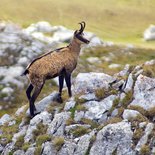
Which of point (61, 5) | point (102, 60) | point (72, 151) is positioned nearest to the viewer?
point (72, 151)

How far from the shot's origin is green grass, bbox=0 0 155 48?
122 m

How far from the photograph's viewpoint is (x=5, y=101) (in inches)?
1599

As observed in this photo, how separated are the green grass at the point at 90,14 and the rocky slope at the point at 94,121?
8739 centimetres

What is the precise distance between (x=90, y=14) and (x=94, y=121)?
381ft

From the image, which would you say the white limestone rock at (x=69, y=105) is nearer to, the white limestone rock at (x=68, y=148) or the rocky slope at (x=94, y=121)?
the rocky slope at (x=94, y=121)

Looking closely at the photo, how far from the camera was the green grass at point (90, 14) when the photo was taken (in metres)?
122

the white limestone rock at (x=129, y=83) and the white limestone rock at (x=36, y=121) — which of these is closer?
the white limestone rock at (x=129, y=83)

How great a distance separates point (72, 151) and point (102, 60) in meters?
34.6

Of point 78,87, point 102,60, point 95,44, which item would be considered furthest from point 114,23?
point 78,87

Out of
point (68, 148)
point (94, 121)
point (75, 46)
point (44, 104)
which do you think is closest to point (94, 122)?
point (94, 121)

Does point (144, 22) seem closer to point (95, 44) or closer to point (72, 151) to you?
point (95, 44)

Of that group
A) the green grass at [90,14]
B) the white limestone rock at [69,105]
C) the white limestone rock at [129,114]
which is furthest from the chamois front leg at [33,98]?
the green grass at [90,14]

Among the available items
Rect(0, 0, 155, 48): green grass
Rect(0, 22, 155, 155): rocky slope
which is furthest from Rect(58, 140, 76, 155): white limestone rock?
Rect(0, 0, 155, 48): green grass

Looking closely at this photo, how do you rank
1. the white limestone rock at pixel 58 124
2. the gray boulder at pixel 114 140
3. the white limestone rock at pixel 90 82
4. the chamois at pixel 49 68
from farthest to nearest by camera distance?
1. the white limestone rock at pixel 90 82
2. the chamois at pixel 49 68
3. the white limestone rock at pixel 58 124
4. the gray boulder at pixel 114 140
